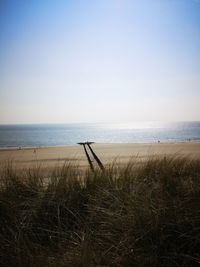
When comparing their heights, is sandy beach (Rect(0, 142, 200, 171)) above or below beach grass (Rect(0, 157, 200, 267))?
below

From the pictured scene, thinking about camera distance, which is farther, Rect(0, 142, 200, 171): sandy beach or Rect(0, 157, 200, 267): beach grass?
Rect(0, 142, 200, 171): sandy beach

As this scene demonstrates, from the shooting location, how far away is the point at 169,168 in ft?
18.3

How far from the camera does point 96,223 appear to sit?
11.6ft

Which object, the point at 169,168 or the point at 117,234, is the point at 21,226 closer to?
the point at 117,234

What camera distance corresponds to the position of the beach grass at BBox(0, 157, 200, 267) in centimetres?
281

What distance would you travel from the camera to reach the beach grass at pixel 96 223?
281 centimetres

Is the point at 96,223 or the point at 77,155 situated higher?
the point at 96,223

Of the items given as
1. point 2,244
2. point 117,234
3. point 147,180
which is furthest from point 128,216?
point 147,180

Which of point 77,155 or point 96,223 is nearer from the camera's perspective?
point 96,223

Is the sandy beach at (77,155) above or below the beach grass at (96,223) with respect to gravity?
below

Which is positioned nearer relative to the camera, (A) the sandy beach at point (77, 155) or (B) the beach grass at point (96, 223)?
(B) the beach grass at point (96, 223)

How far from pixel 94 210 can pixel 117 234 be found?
66 cm

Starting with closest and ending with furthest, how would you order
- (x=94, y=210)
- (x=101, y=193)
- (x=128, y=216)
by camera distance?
(x=128, y=216), (x=94, y=210), (x=101, y=193)

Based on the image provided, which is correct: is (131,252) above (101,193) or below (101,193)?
below
